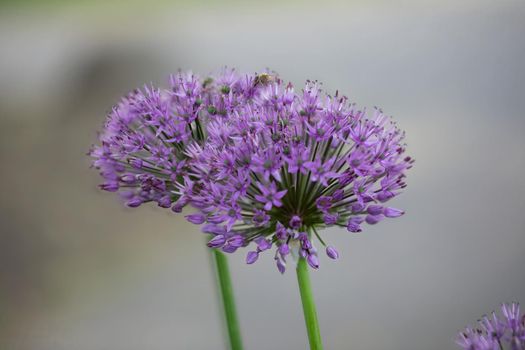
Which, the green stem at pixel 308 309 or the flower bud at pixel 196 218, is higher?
the flower bud at pixel 196 218

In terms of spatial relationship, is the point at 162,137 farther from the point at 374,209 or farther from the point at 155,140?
the point at 374,209

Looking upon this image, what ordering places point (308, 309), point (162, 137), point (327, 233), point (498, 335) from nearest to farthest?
point (498, 335), point (308, 309), point (162, 137), point (327, 233)

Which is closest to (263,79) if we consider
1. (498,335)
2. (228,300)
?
(228,300)

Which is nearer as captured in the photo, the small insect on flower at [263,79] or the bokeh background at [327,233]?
the small insect on flower at [263,79]

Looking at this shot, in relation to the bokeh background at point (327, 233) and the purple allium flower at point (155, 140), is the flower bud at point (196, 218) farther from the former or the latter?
the bokeh background at point (327, 233)

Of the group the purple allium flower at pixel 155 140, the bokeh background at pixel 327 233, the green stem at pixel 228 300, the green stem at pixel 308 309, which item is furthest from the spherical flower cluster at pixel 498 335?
the bokeh background at pixel 327 233

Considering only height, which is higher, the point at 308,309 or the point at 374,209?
the point at 374,209

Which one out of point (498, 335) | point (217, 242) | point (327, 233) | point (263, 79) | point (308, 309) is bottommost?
point (498, 335)

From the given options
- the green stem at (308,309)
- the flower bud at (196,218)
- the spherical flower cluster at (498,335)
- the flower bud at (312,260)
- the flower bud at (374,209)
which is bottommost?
the spherical flower cluster at (498,335)
